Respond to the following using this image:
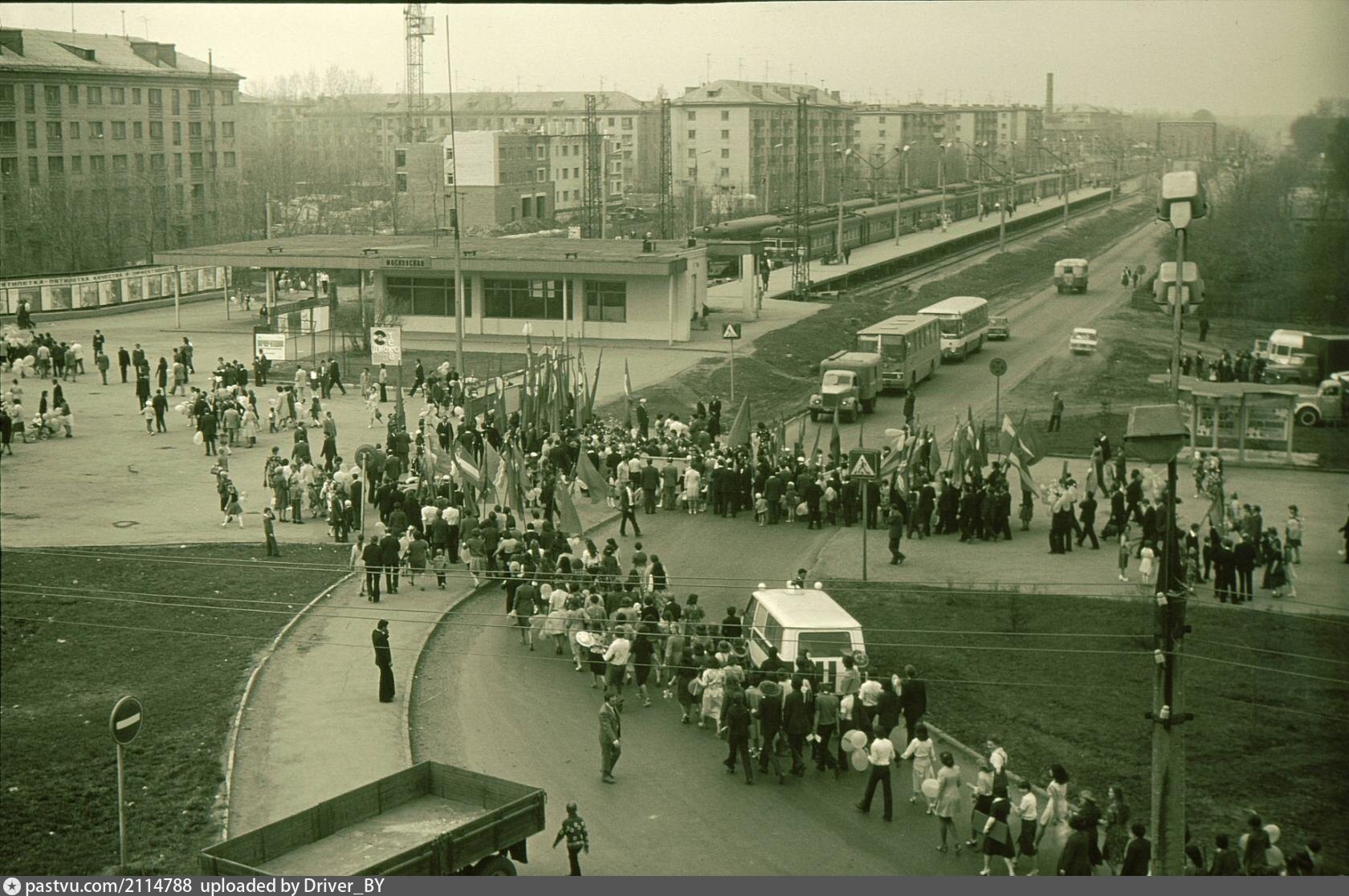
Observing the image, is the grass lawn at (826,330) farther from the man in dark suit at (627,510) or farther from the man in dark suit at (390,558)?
the man in dark suit at (390,558)

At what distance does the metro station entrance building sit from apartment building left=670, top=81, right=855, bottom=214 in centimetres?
4546

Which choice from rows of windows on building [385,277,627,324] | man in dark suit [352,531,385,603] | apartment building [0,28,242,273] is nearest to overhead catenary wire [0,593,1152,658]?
man in dark suit [352,531,385,603]

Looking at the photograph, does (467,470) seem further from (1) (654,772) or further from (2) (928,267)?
(2) (928,267)

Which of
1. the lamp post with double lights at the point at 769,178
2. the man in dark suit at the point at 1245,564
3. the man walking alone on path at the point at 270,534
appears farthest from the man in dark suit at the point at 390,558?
the lamp post with double lights at the point at 769,178

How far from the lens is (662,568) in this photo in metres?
18.5

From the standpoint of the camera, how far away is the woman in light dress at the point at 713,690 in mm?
15039

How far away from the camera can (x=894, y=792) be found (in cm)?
1375

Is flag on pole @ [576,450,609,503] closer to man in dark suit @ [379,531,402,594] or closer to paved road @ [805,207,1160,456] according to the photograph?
man in dark suit @ [379,531,402,594]

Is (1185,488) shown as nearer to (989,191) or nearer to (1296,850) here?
(1296,850)

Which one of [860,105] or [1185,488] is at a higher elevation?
[860,105]

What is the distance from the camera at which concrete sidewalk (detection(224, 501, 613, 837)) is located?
44.6ft

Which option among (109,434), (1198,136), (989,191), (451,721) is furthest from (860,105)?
(451,721)

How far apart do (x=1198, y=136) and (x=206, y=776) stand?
41.1 metres

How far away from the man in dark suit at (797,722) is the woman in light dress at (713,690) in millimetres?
1058
